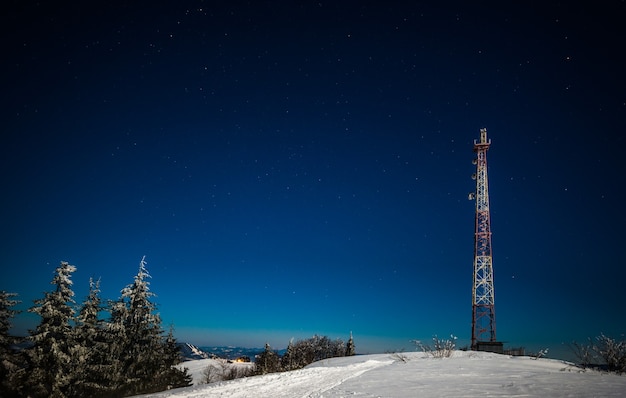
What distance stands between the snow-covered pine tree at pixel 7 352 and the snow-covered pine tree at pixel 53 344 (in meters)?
0.57

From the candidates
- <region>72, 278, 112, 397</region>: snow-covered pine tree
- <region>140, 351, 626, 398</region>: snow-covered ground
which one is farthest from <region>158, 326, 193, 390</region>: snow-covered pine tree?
<region>140, 351, 626, 398</region>: snow-covered ground

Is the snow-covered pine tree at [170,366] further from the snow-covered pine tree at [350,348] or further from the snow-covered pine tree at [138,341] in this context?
the snow-covered pine tree at [350,348]

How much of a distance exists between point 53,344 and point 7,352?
291 cm

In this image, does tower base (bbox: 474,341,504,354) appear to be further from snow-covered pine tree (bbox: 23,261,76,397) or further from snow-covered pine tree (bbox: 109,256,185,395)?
snow-covered pine tree (bbox: 23,261,76,397)

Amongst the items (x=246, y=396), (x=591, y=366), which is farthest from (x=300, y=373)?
(x=591, y=366)

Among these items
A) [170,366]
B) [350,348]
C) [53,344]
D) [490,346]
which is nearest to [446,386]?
[490,346]

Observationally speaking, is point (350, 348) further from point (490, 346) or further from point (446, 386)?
point (446, 386)

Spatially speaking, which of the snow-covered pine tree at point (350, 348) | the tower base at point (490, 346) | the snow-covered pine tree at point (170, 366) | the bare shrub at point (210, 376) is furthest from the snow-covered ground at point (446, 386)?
the snow-covered pine tree at point (350, 348)

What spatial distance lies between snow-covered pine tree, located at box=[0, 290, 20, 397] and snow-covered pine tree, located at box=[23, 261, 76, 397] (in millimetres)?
565

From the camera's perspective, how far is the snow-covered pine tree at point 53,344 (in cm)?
1678

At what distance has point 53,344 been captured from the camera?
17.2 meters

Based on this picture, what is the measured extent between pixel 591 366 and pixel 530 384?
5.12m

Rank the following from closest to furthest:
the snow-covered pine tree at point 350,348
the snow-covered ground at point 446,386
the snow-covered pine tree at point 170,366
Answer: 1. the snow-covered ground at point 446,386
2. the snow-covered pine tree at point 170,366
3. the snow-covered pine tree at point 350,348

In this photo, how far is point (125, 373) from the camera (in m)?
19.9
